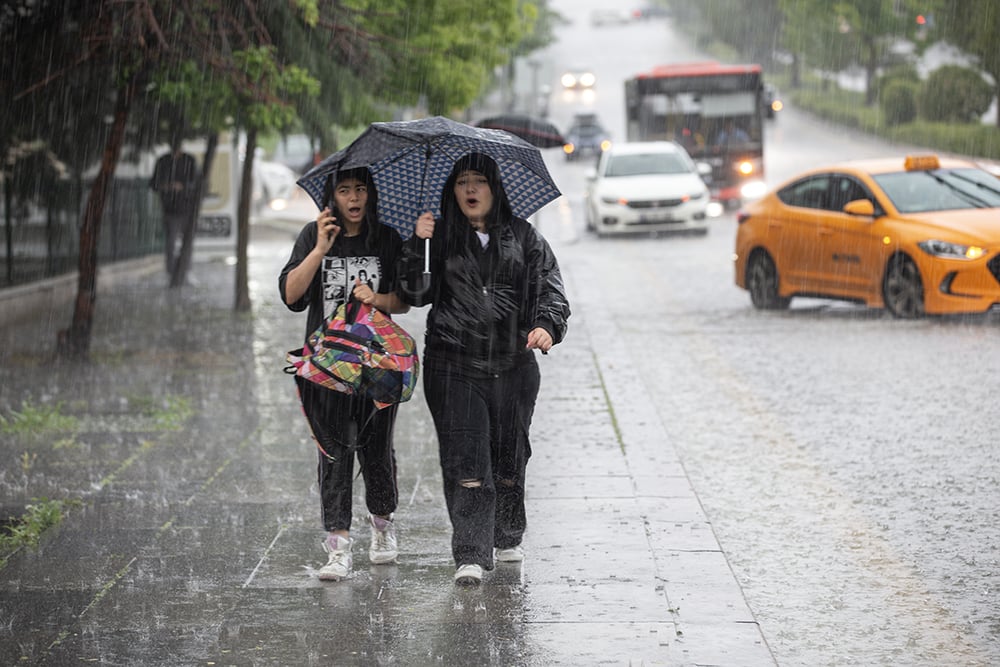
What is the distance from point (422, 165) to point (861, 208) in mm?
9624

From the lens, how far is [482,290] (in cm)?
636

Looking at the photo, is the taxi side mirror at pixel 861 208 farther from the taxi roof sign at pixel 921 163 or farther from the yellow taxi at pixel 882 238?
the taxi roof sign at pixel 921 163

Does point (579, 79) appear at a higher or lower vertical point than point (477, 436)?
lower

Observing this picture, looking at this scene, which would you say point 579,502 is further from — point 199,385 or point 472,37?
point 472,37

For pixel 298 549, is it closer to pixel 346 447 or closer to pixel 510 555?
pixel 346 447

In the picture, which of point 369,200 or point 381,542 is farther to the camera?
point 381,542

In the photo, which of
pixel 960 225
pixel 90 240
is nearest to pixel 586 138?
pixel 960 225

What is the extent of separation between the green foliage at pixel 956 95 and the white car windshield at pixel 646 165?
24.7 meters

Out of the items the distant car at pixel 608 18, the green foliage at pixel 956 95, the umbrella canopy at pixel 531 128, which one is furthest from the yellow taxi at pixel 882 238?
the distant car at pixel 608 18

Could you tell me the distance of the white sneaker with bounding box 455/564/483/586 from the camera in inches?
247

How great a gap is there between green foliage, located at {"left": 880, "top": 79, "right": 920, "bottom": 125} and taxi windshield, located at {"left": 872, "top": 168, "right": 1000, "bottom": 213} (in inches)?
1663

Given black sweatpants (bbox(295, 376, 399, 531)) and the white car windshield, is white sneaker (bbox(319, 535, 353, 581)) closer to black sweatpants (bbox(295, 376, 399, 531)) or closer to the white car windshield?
black sweatpants (bbox(295, 376, 399, 531))

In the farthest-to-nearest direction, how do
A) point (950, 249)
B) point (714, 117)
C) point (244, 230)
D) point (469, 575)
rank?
point (714, 117), point (244, 230), point (950, 249), point (469, 575)

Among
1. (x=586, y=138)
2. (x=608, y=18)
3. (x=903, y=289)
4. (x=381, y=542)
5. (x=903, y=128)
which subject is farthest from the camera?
(x=608, y=18)
